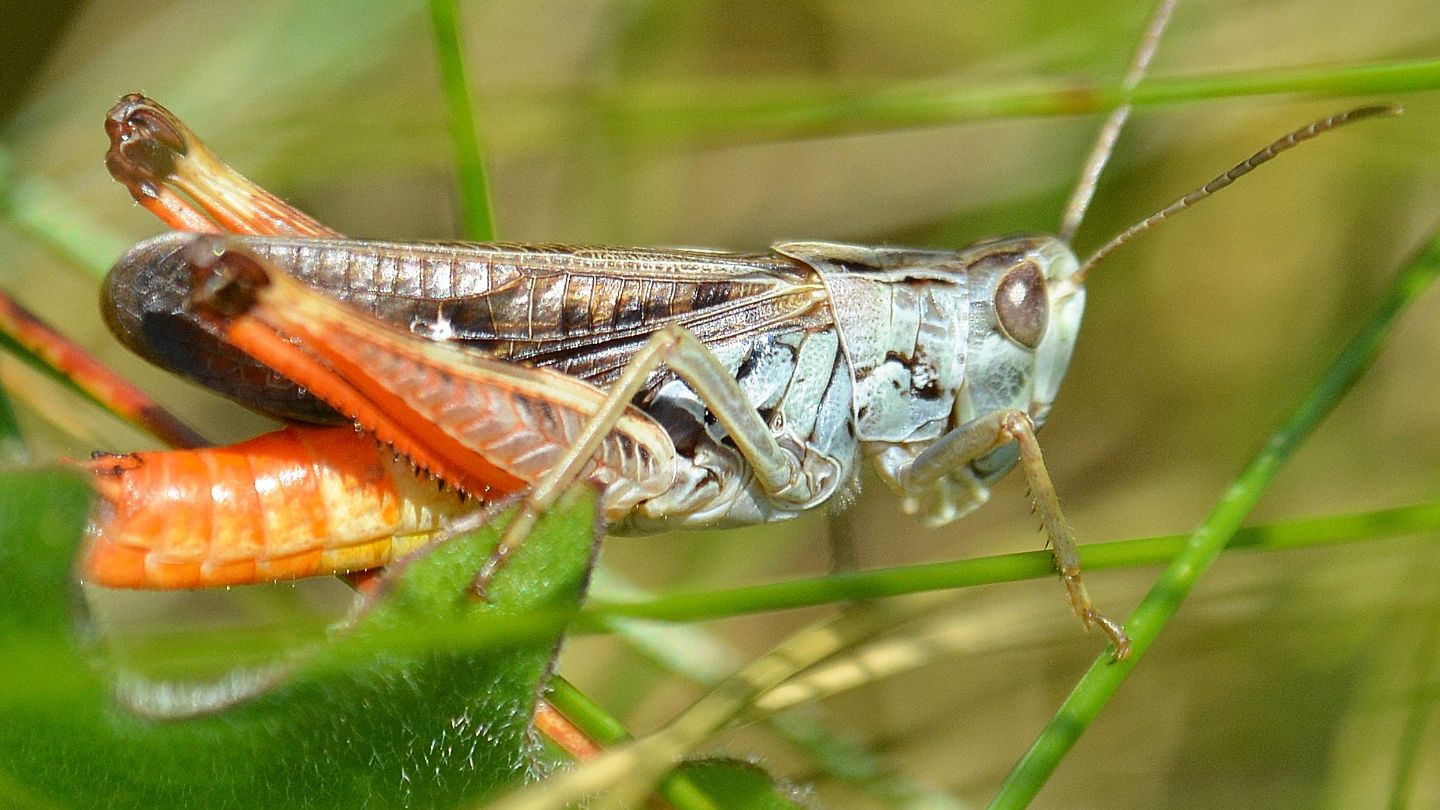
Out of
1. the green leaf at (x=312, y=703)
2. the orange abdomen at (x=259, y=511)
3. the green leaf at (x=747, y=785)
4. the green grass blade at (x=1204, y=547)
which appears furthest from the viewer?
the orange abdomen at (x=259, y=511)

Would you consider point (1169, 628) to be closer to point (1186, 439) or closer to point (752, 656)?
point (1186, 439)

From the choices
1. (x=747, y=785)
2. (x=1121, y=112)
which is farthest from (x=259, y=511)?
(x=1121, y=112)

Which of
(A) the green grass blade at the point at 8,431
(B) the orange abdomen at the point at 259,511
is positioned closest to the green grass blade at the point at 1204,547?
(B) the orange abdomen at the point at 259,511

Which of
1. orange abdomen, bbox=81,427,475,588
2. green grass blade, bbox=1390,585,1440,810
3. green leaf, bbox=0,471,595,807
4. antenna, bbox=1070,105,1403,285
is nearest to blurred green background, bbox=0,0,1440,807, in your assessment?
green grass blade, bbox=1390,585,1440,810

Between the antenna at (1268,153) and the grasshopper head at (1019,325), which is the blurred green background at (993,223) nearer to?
the grasshopper head at (1019,325)

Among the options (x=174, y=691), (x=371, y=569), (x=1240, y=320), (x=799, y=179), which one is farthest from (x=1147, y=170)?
(x=174, y=691)

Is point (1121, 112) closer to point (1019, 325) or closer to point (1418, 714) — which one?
point (1019, 325)

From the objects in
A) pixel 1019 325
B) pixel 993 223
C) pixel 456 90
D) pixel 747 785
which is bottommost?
pixel 747 785
